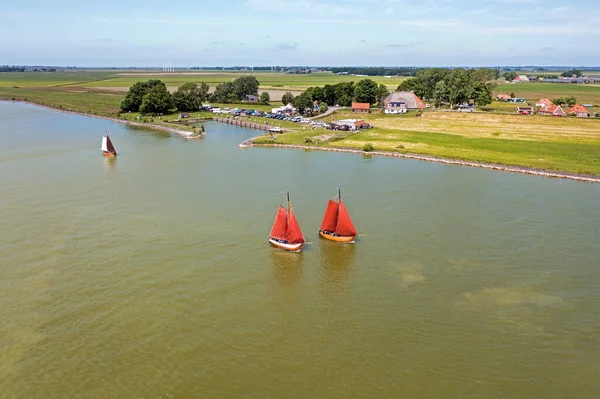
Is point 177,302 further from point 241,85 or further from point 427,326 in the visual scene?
point 241,85

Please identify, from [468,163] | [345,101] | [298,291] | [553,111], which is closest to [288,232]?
[298,291]

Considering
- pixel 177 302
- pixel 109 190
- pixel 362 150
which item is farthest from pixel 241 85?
pixel 177 302

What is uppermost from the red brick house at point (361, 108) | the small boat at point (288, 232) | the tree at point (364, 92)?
the tree at point (364, 92)

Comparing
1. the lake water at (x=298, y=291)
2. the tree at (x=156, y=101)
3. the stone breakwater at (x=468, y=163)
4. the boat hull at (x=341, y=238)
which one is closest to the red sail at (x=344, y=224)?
the boat hull at (x=341, y=238)

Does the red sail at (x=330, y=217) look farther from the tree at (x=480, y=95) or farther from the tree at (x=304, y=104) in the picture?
the tree at (x=480, y=95)

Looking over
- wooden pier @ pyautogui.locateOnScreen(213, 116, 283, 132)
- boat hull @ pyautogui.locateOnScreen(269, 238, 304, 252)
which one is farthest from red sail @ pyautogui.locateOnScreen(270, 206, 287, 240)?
wooden pier @ pyautogui.locateOnScreen(213, 116, 283, 132)

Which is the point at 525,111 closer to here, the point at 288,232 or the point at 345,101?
the point at 345,101

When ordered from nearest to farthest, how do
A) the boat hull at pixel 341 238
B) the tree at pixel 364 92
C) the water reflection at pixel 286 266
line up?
the water reflection at pixel 286 266 < the boat hull at pixel 341 238 < the tree at pixel 364 92
